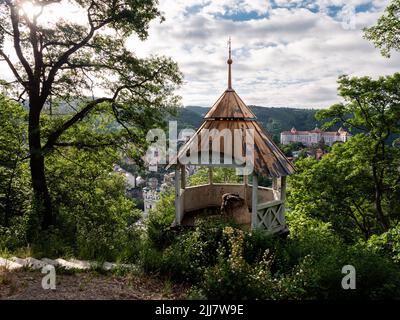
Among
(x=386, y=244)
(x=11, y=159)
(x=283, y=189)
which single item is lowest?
(x=386, y=244)

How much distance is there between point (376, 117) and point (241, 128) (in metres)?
8.23

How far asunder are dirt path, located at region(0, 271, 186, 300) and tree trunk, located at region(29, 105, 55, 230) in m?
4.05

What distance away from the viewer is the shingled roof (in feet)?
29.9

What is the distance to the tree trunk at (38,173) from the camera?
9.59m

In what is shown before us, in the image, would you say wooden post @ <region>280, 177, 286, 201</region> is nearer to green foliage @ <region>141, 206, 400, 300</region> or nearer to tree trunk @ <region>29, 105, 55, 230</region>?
green foliage @ <region>141, 206, 400, 300</region>

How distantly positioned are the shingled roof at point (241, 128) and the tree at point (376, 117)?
20.6 ft

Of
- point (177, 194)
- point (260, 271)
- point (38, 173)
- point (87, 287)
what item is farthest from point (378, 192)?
point (38, 173)

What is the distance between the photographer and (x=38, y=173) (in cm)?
1012

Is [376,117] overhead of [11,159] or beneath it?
overhead

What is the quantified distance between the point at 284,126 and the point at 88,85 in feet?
472

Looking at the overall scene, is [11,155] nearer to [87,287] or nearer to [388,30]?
[87,287]

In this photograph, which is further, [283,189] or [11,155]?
[11,155]
